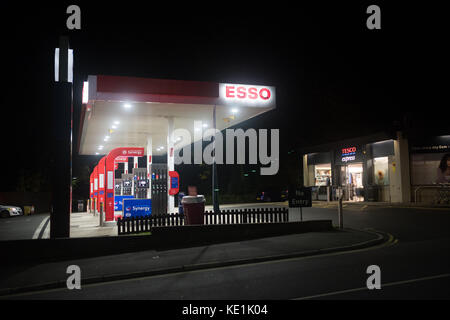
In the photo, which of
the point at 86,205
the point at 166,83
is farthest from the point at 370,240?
the point at 86,205

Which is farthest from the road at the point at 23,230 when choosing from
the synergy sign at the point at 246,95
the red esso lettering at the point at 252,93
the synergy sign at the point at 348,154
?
the synergy sign at the point at 348,154

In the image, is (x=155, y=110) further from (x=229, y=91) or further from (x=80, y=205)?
(x=80, y=205)

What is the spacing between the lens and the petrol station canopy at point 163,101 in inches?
555

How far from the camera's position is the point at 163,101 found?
14.9m

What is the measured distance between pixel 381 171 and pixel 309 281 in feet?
81.7

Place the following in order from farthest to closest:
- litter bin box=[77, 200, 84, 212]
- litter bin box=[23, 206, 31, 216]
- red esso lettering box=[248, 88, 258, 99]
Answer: litter bin box=[77, 200, 84, 212] → litter bin box=[23, 206, 31, 216] → red esso lettering box=[248, 88, 258, 99]

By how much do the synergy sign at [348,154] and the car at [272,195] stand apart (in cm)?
820

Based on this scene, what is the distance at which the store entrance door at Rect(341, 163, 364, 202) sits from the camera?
31.3 metres

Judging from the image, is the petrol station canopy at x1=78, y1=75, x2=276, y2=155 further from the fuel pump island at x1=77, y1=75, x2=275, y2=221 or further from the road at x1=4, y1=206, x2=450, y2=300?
the road at x1=4, y1=206, x2=450, y2=300

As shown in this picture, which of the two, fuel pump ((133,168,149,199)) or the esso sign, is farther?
fuel pump ((133,168,149,199))

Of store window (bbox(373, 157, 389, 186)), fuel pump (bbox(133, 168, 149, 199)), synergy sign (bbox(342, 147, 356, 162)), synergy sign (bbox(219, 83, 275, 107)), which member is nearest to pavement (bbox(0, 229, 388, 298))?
synergy sign (bbox(219, 83, 275, 107))

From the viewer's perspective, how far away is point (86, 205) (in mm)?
35000
